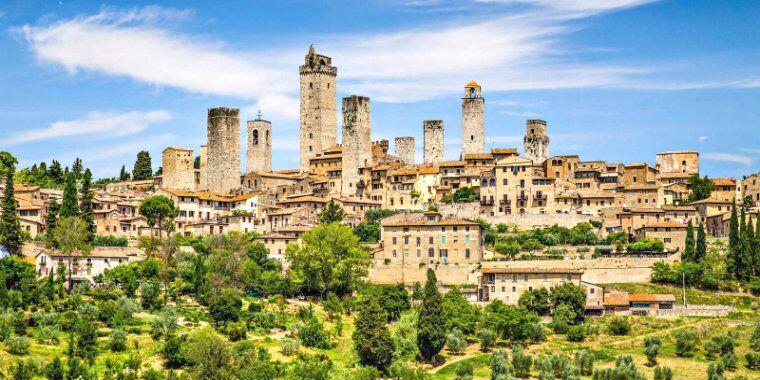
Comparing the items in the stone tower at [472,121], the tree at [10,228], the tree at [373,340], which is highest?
the stone tower at [472,121]

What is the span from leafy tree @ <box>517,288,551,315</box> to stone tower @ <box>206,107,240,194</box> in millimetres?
34134

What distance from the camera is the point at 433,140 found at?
351 feet

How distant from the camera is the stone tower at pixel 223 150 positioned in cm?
9862

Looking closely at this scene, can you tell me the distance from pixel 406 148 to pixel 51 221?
3842 cm

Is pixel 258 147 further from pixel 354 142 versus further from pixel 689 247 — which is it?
pixel 689 247

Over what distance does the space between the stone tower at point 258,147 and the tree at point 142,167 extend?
11.7 meters

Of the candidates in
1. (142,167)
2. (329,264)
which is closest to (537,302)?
(329,264)

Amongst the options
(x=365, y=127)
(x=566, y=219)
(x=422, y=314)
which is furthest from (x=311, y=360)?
(x=365, y=127)

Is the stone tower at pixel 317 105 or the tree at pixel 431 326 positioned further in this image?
the stone tower at pixel 317 105

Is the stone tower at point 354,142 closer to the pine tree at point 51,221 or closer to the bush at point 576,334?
the pine tree at point 51,221

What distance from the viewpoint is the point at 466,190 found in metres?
91.8

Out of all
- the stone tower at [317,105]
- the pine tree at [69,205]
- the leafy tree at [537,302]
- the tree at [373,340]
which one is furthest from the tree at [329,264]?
the stone tower at [317,105]

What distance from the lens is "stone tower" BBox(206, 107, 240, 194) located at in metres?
98.6

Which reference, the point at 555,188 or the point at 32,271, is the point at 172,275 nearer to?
the point at 32,271
